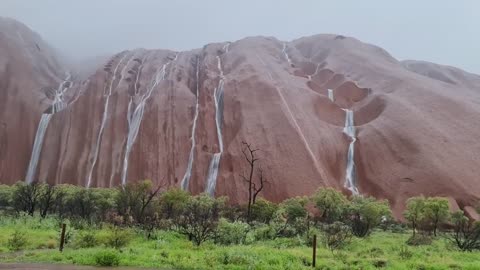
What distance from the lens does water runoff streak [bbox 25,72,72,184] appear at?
55.3m

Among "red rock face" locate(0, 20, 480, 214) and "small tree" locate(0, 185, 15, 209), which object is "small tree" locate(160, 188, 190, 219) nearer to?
"red rock face" locate(0, 20, 480, 214)

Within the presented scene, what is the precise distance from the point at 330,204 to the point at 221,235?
49.9ft

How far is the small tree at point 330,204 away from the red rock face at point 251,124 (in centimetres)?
827

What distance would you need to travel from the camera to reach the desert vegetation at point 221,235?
15070mm

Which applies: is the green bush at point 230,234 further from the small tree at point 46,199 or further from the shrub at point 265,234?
the small tree at point 46,199

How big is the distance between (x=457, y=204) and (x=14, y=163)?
48108 millimetres

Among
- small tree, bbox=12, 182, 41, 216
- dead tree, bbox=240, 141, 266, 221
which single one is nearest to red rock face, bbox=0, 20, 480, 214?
dead tree, bbox=240, 141, 266, 221

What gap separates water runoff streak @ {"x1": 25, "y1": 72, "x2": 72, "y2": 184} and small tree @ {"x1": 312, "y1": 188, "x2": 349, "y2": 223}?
33.9 metres

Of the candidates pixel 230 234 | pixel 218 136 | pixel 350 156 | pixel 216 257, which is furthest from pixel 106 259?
pixel 218 136

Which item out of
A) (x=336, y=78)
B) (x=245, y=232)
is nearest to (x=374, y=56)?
(x=336, y=78)

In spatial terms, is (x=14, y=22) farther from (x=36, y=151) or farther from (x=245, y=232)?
(x=245, y=232)

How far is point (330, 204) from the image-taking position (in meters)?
→ 34.7

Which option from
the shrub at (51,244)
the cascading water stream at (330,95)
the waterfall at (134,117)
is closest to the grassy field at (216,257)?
the shrub at (51,244)

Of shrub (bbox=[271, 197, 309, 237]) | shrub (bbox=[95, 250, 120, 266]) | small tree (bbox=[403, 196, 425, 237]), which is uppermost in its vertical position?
small tree (bbox=[403, 196, 425, 237])
